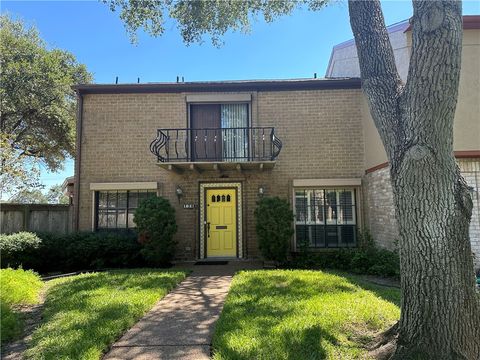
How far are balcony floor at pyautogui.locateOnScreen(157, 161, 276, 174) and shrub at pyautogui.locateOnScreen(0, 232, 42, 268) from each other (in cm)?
373

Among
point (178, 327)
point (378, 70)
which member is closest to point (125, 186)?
point (178, 327)

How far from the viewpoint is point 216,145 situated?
10695mm

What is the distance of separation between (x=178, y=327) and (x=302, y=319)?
156 cm

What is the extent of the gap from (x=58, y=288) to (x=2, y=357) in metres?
2.99

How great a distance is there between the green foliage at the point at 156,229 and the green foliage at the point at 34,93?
7244 mm

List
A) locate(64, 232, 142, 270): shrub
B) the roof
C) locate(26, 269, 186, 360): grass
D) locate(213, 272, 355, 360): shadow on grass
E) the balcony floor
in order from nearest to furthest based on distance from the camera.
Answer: locate(213, 272, 355, 360): shadow on grass
locate(26, 269, 186, 360): grass
locate(64, 232, 142, 270): shrub
the balcony floor
the roof

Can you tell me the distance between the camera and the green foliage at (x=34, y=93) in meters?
15.4

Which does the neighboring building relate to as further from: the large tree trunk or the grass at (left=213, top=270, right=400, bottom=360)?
the large tree trunk

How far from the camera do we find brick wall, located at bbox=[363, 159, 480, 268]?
23.6 feet

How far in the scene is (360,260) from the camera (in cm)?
872

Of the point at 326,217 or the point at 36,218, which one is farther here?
the point at 326,217

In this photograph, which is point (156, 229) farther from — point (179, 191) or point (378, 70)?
point (378, 70)

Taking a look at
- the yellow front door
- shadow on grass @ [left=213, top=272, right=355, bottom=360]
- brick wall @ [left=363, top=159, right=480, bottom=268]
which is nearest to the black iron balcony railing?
the yellow front door

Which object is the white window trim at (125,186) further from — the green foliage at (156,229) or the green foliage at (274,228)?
the green foliage at (274,228)
